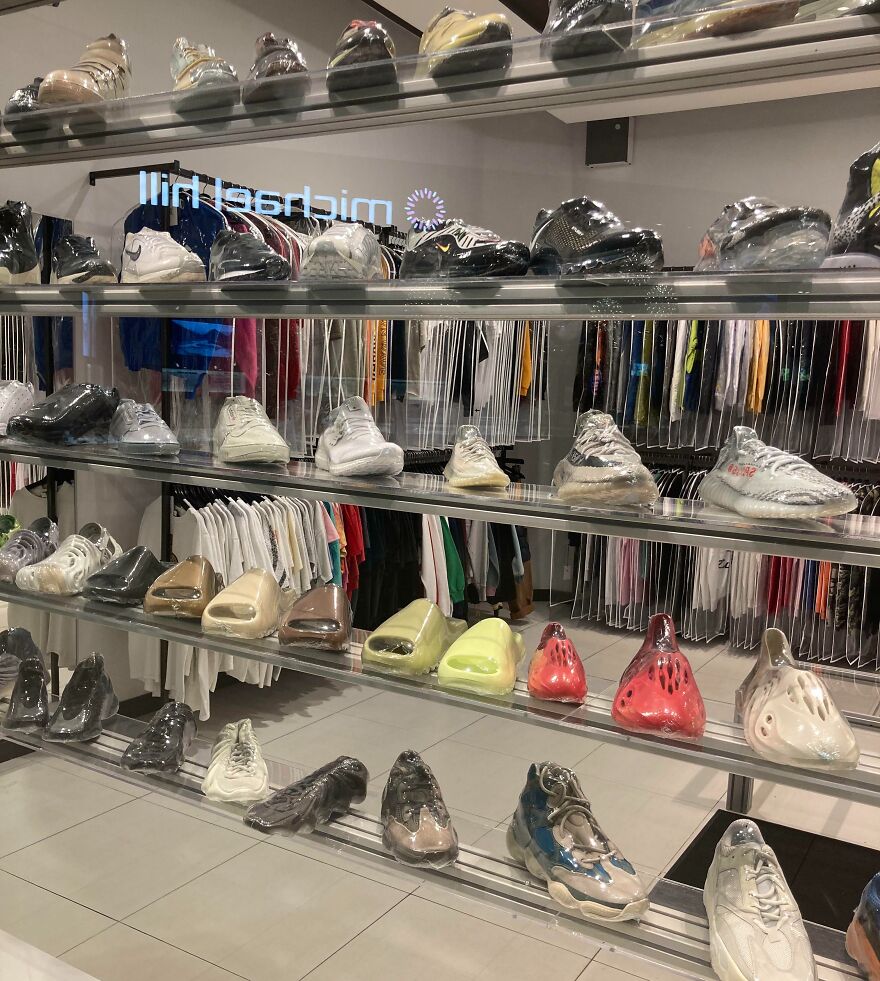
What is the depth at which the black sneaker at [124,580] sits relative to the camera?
2.14m

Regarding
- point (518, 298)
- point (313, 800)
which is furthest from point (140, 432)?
point (518, 298)

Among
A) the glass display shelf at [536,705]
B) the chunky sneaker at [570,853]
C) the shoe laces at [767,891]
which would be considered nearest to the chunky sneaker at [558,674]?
the glass display shelf at [536,705]

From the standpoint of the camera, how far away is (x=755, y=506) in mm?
1434

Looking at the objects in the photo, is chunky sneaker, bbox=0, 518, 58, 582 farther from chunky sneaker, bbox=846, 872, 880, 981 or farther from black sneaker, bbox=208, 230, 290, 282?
chunky sneaker, bbox=846, 872, 880, 981

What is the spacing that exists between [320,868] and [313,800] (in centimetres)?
98

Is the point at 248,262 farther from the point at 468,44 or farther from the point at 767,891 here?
the point at 767,891

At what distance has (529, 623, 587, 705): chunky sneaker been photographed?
167cm

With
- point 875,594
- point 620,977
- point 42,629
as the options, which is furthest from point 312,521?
point 875,594

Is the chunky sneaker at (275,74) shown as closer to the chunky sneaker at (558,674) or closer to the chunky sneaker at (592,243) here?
the chunky sneaker at (592,243)

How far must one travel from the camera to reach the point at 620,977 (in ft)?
7.16

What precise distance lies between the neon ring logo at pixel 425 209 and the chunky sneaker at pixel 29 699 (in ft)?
5.13

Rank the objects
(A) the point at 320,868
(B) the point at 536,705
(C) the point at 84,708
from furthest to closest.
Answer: (A) the point at 320,868
(C) the point at 84,708
(B) the point at 536,705

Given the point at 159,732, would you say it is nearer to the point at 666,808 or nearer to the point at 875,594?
the point at 666,808

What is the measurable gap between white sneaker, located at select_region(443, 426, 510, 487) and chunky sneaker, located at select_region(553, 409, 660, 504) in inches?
6.4
